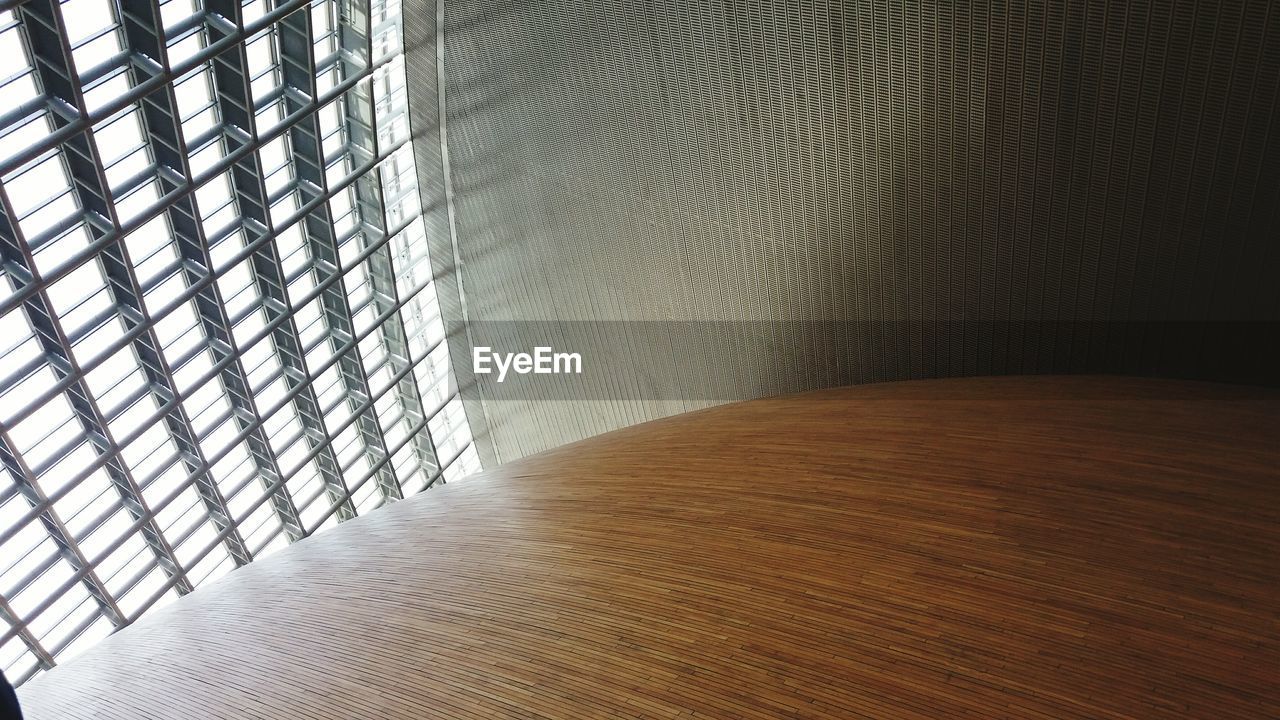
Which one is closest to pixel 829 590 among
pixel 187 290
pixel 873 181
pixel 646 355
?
pixel 873 181

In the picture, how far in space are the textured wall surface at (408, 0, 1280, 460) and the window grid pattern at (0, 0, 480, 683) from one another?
110 inches

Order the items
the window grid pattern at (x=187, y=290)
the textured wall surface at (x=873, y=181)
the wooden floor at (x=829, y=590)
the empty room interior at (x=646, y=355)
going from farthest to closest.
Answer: the window grid pattern at (x=187, y=290), the textured wall surface at (x=873, y=181), the empty room interior at (x=646, y=355), the wooden floor at (x=829, y=590)

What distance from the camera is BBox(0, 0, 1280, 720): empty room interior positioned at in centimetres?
612

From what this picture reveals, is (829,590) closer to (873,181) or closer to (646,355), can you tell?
(873,181)

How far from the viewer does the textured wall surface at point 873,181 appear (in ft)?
35.6

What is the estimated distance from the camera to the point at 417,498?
15867 mm

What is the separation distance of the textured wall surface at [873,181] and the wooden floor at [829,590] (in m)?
1.73

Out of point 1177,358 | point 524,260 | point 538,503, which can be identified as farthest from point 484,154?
point 1177,358

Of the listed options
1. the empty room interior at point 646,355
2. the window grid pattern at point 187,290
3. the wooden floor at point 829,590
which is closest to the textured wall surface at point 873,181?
the empty room interior at point 646,355

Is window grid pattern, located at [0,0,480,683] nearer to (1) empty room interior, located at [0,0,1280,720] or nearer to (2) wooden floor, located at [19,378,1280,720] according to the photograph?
(1) empty room interior, located at [0,0,1280,720]

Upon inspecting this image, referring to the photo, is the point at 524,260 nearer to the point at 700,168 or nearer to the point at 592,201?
the point at 592,201

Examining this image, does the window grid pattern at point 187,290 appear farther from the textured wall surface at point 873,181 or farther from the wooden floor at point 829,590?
the wooden floor at point 829,590

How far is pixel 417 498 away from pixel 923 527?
1066 centimetres

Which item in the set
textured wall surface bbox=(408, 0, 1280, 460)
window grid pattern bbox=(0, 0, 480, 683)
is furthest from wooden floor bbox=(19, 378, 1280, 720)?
window grid pattern bbox=(0, 0, 480, 683)
